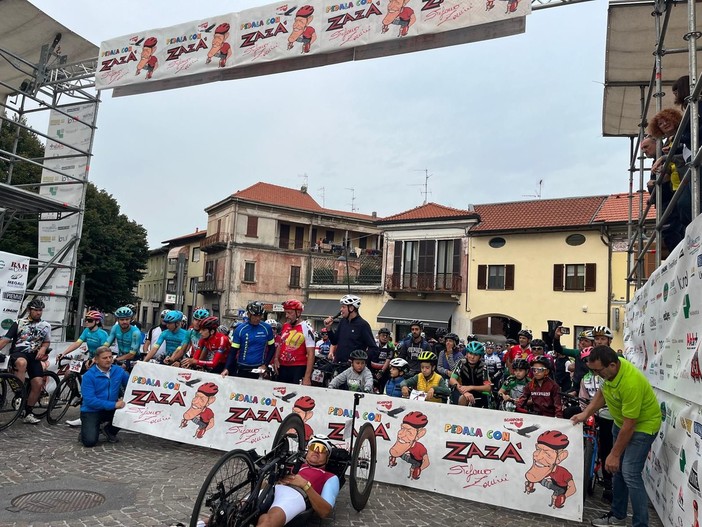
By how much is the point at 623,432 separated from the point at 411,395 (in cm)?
279

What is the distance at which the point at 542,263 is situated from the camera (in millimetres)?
29969

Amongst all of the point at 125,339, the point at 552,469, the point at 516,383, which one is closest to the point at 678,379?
the point at 552,469

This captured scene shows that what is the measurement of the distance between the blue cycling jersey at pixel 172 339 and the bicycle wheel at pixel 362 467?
438 centimetres

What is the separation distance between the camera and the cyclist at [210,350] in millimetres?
8258

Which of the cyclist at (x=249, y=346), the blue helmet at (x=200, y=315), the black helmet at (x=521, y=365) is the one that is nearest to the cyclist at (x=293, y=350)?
the cyclist at (x=249, y=346)

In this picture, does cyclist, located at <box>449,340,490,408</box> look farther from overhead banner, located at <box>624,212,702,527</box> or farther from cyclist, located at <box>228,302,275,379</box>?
cyclist, located at <box>228,302,275,379</box>

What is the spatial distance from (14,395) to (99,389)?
1.84 meters

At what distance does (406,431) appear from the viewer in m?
6.30

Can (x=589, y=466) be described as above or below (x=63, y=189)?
below

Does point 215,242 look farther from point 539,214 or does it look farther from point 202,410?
point 202,410

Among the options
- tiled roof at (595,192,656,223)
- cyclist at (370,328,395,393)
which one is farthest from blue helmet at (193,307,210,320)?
tiled roof at (595,192,656,223)

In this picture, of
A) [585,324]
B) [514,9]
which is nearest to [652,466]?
[514,9]

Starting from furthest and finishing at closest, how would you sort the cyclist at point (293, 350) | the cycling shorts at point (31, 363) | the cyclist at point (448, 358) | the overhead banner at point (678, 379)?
the cyclist at point (448, 358) → the cycling shorts at point (31, 363) → the cyclist at point (293, 350) → the overhead banner at point (678, 379)

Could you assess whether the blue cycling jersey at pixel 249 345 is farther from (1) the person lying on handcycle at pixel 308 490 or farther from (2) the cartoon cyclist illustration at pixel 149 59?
(2) the cartoon cyclist illustration at pixel 149 59
